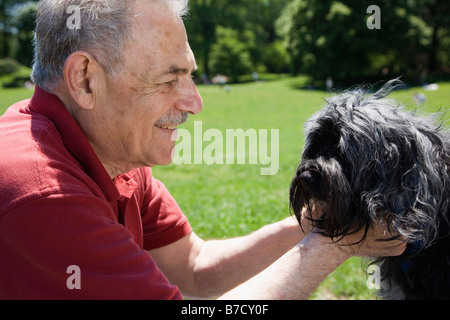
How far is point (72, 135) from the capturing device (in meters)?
2.09

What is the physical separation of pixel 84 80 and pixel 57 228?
82 cm

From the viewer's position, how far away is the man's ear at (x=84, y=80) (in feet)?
6.99

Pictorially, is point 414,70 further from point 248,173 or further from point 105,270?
point 105,270

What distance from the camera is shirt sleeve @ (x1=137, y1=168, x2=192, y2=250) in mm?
2984

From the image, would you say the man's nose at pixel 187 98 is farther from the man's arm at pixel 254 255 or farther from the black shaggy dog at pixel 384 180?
the man's arm at pixel 254 255

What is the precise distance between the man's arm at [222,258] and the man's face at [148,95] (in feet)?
2.99

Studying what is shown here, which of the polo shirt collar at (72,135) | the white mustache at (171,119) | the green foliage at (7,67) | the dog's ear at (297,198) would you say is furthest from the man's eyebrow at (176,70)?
the green foliage at (7,67)

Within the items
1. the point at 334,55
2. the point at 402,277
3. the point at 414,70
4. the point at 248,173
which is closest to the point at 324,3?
the point at 334,55

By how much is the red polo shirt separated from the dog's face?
112 centimetres

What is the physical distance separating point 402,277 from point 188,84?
1960mm

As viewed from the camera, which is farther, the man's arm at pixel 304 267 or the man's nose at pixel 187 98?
the man's nose at pixel 187 98

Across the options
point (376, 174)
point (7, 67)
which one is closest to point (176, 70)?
point (376, 174)

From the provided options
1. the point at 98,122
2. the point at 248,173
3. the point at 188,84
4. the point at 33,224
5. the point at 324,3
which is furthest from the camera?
the point at 324,3

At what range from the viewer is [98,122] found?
224 cm
